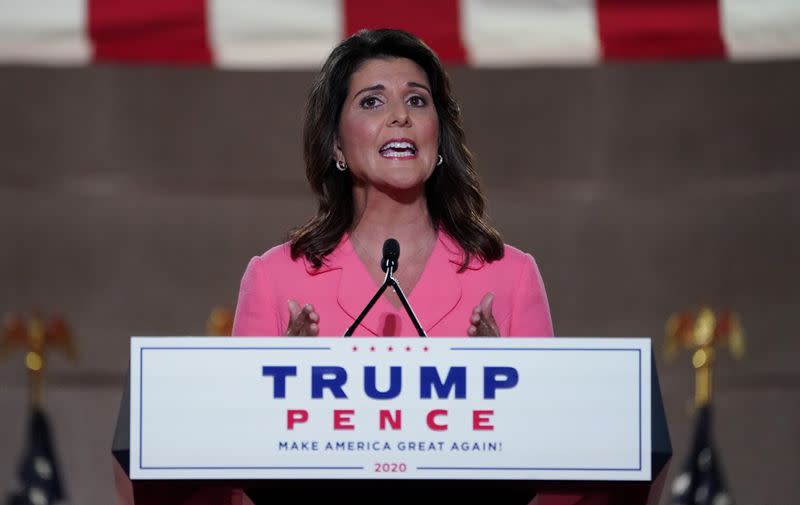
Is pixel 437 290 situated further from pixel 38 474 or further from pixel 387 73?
pixel 38 474

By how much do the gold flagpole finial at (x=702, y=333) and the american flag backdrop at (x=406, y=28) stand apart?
2098 mm

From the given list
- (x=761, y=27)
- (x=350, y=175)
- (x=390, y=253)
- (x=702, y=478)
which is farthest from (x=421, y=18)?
(x=702, y=478)

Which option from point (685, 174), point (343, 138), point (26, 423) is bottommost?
point (26, 423)

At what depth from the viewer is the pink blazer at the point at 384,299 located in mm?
1848

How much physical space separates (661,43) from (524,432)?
5.30ft

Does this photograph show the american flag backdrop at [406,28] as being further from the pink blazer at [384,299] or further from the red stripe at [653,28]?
the pink blazer at [384,299]

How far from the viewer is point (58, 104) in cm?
515

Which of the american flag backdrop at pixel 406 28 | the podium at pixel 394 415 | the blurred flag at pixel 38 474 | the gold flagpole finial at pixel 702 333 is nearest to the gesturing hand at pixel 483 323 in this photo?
the podium at pixel 394 415

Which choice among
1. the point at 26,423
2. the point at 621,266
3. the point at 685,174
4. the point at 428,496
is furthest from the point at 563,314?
the point at 428,496

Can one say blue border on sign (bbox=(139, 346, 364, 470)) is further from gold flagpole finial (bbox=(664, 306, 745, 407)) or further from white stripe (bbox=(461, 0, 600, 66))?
gold flagpole finial (bbox=(664, 306, 745, 407))

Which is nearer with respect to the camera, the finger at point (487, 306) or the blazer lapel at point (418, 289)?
the finger at point (487, 306)

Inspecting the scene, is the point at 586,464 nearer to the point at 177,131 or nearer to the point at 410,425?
the point at 410,425

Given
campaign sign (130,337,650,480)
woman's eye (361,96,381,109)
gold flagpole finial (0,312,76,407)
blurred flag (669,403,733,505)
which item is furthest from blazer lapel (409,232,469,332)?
gold flagpole finial (0,312,76,407)

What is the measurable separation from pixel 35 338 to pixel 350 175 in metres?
3.21
